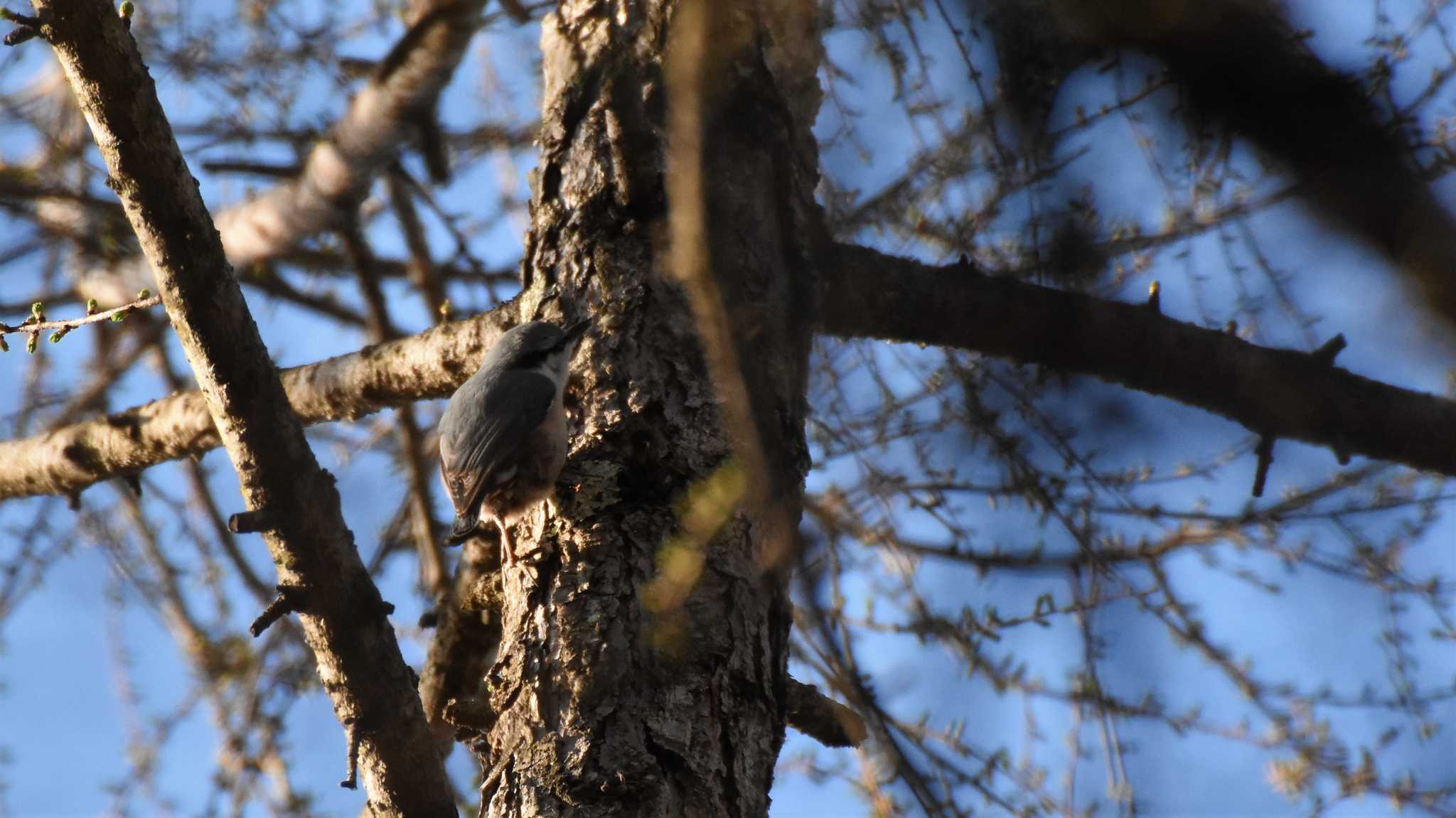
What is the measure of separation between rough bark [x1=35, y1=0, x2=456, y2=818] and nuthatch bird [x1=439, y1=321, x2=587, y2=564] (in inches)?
12.7

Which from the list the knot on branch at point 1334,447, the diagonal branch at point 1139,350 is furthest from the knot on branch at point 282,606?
the knot on branch at point 1334,447

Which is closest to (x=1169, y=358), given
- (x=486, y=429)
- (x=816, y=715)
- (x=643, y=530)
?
(x=643, y=530)

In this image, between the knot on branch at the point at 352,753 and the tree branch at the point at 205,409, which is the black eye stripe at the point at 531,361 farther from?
the knot on branch at the point at 352,753

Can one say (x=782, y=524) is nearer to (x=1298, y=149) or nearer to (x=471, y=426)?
(x=1298, y=149)

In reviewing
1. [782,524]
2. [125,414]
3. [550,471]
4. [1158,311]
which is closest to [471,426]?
[550,471]

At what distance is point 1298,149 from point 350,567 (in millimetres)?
1871

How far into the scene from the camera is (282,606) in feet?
7.08

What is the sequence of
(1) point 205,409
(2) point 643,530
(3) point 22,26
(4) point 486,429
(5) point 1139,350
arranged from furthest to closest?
(1) point 205,409 → (4) point 486,429 → (2) point 643,530 → (3) point 22,26 → (5) point 1139,350

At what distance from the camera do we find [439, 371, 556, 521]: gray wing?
2717 millimetres

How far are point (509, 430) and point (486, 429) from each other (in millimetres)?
180

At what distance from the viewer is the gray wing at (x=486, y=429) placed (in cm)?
272

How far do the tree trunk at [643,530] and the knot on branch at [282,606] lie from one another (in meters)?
0.38

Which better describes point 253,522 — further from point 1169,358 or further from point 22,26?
point 1169,358

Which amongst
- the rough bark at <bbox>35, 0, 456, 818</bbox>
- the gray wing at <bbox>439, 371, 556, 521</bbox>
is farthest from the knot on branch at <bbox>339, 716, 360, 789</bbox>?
the gray wing at <bbox>439, 371, 556, 521</bbox>
